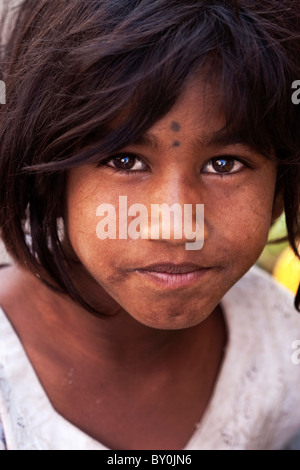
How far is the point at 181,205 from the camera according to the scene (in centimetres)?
84

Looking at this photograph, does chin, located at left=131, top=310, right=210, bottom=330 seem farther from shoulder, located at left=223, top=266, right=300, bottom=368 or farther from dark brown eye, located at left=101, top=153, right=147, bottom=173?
shoulder, located at left=223, top=266, right=300, bottom=368

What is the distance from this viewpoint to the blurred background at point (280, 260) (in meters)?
1.28

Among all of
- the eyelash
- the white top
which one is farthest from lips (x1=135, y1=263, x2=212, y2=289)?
the white top

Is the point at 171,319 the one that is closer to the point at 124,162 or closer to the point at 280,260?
the point at 124,162

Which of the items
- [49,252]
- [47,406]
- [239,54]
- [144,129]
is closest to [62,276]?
[49,252]

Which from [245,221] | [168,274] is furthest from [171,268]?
[245,221]

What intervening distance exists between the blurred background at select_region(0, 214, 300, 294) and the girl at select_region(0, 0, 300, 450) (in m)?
0.16

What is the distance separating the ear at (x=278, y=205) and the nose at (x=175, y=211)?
0.74 ft

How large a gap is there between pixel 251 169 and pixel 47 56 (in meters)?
0.31

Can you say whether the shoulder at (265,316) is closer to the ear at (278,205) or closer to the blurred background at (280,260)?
the blurred background at (280,260)

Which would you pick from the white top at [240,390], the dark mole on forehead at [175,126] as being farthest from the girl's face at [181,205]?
the white top at [240,390]

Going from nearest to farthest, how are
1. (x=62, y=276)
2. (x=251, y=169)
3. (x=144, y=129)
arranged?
(x=144, y=129) < (x=251, y=169) < (x=62, y=276)

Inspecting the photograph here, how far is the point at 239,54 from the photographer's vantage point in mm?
856

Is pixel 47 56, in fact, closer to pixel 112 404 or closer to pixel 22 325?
pixel 22 325
